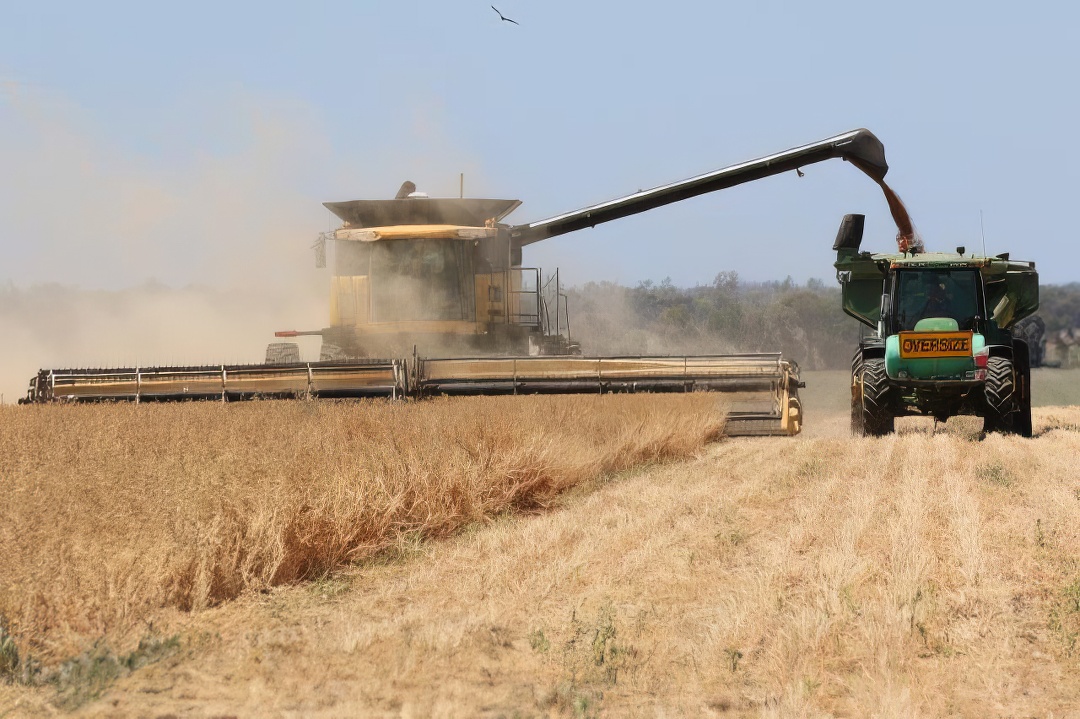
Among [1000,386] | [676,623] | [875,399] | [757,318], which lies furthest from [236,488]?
[757,318]

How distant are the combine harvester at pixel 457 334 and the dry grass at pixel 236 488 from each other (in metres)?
1.75

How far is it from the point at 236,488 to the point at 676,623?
8.40 ft

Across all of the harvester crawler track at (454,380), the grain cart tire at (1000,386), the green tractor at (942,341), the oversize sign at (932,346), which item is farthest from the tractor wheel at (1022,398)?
the harvester crawler track at (454,380)

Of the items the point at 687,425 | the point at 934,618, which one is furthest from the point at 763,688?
the point at 687,425

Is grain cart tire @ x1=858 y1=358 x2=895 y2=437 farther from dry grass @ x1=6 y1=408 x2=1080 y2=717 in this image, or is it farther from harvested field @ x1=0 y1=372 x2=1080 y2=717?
dry grass @ x1=6 y1=408 x2=1080 y2=717

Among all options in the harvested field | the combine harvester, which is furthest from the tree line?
the harvested field

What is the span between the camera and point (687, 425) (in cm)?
1273

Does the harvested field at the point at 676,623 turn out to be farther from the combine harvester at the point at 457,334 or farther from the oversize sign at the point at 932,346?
the combine harvester at the point at 457,334

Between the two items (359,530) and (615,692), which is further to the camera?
(359,530)

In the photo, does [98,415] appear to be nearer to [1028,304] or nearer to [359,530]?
[359,530]

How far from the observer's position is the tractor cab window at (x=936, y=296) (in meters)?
13.4

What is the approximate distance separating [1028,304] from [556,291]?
5876mm

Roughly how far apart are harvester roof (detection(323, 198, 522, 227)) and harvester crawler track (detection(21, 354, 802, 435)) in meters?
2.92

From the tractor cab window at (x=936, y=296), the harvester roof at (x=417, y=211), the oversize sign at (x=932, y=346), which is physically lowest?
the oversize sign at (x=932, y=346)
